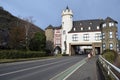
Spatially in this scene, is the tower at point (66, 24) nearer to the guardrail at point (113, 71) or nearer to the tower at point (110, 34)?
the tower at point (110, 34)

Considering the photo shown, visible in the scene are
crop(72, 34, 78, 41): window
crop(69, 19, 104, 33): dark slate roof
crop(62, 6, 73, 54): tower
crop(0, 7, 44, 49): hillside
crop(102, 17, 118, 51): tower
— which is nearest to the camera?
crop(0, 7, 44, 49): hillside

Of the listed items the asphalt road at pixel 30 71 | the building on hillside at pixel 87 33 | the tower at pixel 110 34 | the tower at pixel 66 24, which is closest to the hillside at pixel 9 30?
the tower at pixel 66 24

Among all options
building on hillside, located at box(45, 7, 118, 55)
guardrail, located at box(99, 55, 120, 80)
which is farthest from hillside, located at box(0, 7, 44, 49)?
guardrail, located at box(99, 55, 120, 80)

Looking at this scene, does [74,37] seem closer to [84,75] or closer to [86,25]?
[86,25]

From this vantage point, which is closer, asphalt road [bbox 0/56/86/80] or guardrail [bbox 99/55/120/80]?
guardrail [bbox 99/55/120/80]

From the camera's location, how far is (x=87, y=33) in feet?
292

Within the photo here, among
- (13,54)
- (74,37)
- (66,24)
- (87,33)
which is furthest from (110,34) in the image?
(13,54)

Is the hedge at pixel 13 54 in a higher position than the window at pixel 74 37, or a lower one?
lower

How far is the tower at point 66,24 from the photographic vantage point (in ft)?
305

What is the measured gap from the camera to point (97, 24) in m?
90.3

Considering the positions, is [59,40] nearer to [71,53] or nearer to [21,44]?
[71,53]

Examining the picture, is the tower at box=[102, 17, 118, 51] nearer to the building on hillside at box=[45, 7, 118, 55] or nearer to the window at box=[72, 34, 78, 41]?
the building on hillside at box=[45, 7, 118, 55]

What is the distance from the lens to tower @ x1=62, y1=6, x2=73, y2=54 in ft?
305

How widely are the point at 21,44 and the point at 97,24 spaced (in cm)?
3358
